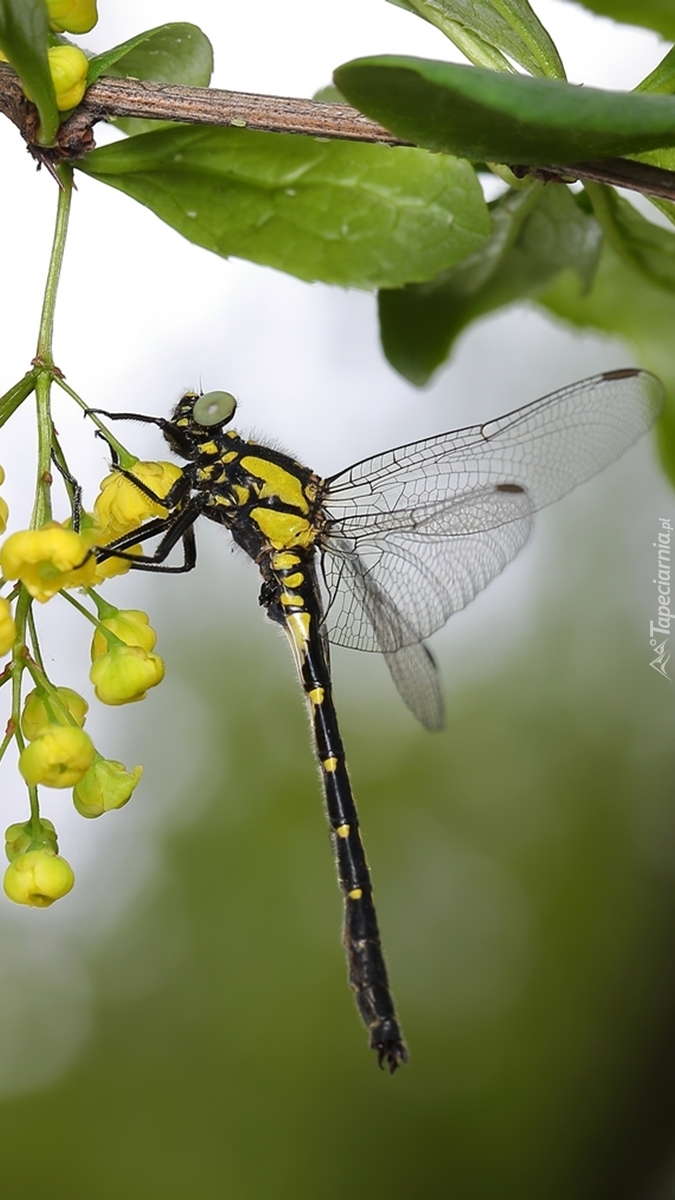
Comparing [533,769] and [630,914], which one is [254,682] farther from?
[630,914]

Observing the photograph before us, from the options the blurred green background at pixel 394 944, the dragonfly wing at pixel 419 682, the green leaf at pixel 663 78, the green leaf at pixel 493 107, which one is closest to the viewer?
the green leaf at pixel 493 107

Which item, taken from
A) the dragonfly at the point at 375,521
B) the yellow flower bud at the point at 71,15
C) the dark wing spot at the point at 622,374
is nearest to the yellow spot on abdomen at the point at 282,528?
the dragonfly at the point at 375,521

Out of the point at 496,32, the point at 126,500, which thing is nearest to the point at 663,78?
the point at 496,32

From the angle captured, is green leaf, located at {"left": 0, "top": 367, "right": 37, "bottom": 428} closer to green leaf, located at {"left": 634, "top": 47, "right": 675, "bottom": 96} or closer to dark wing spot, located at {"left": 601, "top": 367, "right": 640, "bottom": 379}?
green leaf, located at {"left": 634, "top": 47, "right": 675, "bottom": 96}

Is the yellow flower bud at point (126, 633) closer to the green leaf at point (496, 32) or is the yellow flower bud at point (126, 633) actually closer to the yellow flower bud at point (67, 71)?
the yellow flower bud at point (67, 71)

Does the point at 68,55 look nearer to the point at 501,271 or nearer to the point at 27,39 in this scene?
the point at 27,39
